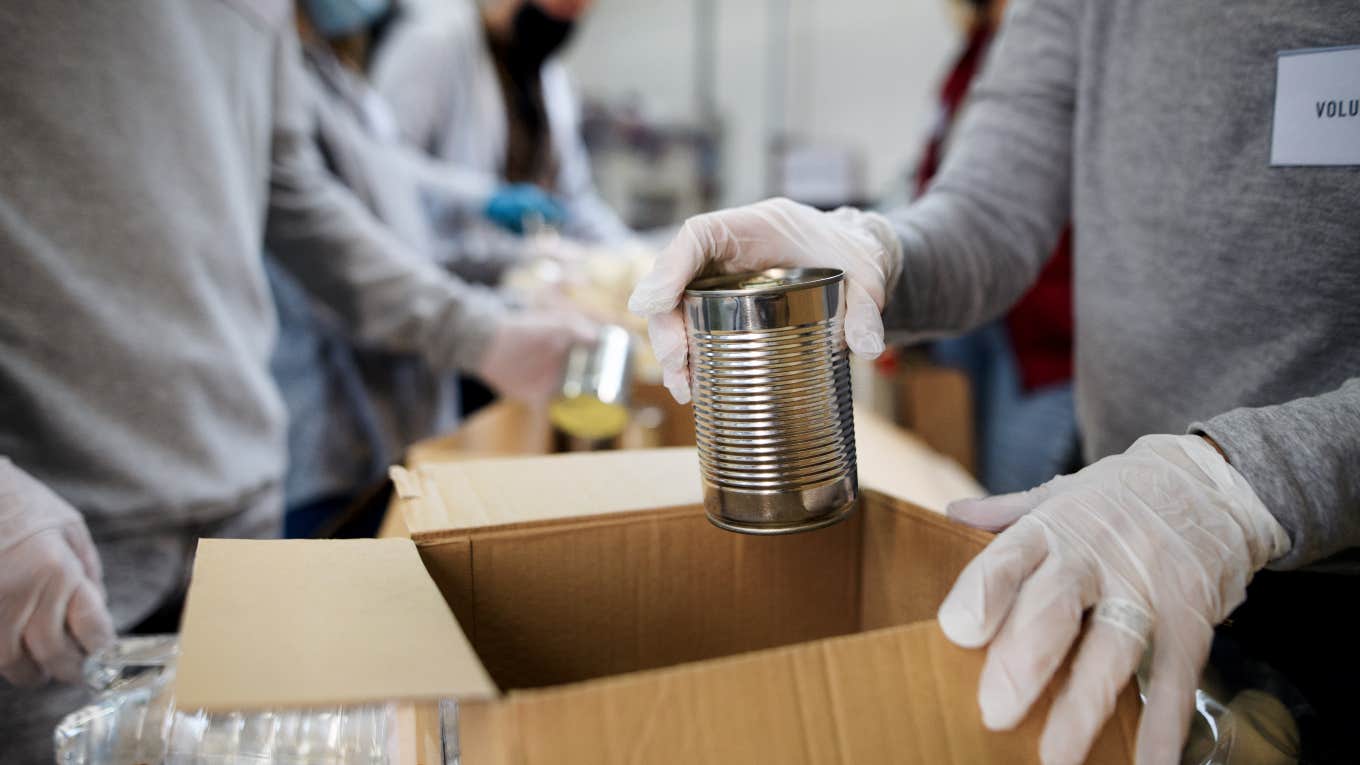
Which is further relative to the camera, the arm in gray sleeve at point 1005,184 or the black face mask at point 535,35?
the black face mask at point 535,35

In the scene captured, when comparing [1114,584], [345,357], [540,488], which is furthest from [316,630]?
[345,357]

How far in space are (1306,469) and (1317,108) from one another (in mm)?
355

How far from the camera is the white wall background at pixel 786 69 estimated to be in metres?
4.37

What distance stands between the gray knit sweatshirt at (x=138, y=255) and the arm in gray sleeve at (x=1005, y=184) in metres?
0.88

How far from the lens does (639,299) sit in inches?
25.9

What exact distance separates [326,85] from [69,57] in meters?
1.00

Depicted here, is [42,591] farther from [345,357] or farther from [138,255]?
[345,357]

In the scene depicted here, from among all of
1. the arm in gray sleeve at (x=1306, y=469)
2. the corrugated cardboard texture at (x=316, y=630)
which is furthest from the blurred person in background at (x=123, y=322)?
the arm in gray sleeve at (x=1306, y=469)

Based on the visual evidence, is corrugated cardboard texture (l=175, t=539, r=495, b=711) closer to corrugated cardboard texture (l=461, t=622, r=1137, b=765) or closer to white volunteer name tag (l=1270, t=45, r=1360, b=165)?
corrugated cardboard texture (l=461, t=622, r=1137, b=765)

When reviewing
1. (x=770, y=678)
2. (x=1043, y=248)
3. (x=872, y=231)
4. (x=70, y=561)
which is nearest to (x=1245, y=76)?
(x=1043, y=248)

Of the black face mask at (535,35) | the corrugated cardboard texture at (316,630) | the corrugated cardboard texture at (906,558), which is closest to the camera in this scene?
the corrugated cardboard texture at (316,630)

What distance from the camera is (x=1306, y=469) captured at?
1.88 ft

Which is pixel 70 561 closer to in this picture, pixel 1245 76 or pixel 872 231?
pixel 872 231

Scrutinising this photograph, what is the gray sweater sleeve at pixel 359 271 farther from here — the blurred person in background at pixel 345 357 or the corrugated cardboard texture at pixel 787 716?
the corrugated cardboard texture at pixel 787 716
